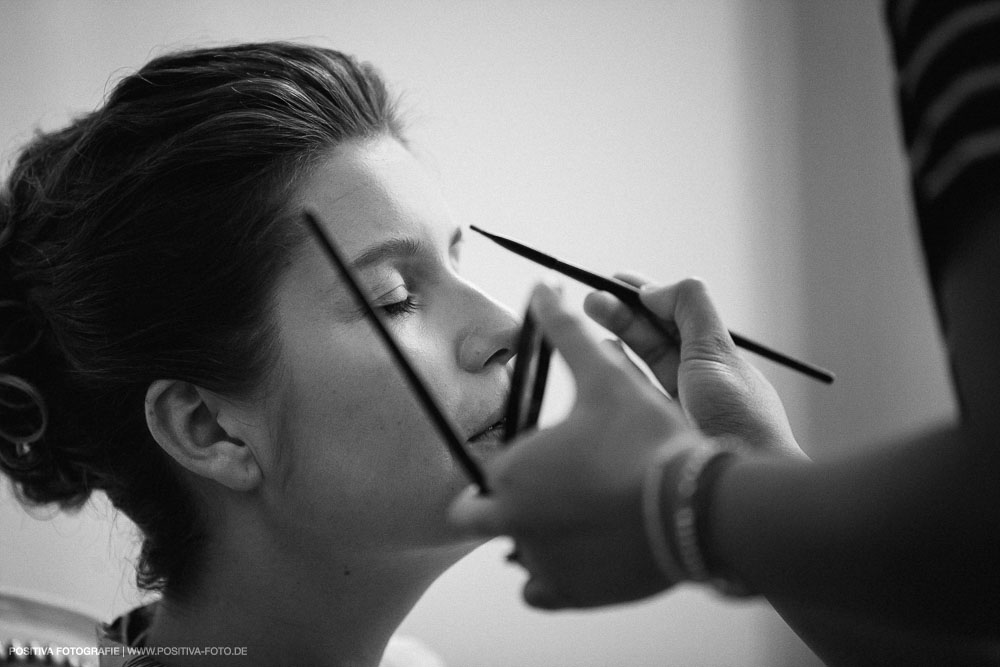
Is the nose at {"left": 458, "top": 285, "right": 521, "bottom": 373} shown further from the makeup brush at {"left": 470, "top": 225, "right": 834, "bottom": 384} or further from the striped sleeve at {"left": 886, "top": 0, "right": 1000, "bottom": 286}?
the striped sleeve at {"left": 886, "top": 0, "right": 1000, "bottom": 286}

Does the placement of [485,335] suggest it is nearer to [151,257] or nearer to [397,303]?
[397,303]

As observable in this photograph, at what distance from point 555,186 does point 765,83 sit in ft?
1.85

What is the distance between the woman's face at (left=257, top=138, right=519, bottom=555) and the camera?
690 mm

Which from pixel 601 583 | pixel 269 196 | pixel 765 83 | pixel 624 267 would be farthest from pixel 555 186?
pixel 601 583

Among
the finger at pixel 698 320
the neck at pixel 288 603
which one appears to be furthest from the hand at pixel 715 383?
the neck at pixel 288 603

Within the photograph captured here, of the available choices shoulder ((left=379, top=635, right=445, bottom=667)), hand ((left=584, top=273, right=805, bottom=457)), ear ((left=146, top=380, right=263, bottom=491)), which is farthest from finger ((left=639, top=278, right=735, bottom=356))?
shoulder ((left=379, top=635, right=445, bottom=667))

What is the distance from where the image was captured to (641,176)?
161 centimetres

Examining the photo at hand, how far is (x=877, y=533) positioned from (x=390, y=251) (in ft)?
1.58

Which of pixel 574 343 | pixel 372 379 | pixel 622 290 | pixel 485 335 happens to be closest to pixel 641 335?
pixel 622 290

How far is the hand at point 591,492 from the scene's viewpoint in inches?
15.5

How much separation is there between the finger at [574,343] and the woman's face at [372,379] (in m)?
0.24

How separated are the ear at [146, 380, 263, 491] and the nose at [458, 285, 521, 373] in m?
0.21

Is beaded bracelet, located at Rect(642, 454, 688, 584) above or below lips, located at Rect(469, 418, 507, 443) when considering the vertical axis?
above

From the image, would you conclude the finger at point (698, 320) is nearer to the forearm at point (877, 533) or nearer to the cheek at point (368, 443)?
the cheek at point (368, 443)
